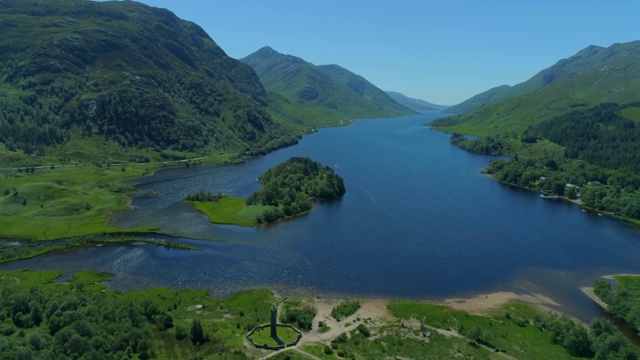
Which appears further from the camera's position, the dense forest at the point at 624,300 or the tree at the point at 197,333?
the dense forest at the point at 624,300

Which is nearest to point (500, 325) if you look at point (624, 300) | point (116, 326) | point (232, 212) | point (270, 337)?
point (624, 300)

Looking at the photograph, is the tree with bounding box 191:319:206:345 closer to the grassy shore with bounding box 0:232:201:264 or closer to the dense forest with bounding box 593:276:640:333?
the grassy shore with bounding box 0:232:201:264

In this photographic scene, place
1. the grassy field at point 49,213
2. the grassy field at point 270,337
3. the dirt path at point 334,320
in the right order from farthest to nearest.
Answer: the grassy field at point 49,213 → the dirt path at point 334,320 → the grassy field at point 270,337

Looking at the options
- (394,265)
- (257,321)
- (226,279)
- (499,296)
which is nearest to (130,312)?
(257,321)

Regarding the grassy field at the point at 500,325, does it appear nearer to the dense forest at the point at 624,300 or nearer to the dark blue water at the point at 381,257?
the dark blue water at the point at 381,257

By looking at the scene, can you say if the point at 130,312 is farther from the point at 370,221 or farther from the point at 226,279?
the point at 370,221

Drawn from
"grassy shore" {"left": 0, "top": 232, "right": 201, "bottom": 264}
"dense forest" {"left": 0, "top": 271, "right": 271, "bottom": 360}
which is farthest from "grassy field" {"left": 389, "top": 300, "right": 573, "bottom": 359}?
"grassy shore" {"left": 0, "top": 232, "right": 201, "bottom": 264}

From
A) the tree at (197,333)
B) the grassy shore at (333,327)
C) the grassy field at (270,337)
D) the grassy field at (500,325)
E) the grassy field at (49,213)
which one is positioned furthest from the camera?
the grassy field at (49,213)

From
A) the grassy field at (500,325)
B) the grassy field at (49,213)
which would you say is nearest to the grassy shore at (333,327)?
the grassy field at (500,325)
